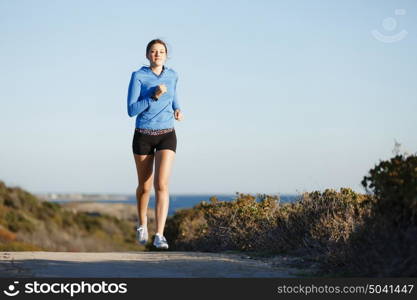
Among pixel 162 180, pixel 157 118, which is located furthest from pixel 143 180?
pixel 157 118

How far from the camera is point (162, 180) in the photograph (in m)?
9.99

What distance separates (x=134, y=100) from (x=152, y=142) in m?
0.69

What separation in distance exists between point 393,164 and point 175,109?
375 cm

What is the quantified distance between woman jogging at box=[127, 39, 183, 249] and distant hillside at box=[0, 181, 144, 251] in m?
16.5

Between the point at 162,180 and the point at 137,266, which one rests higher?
the point at 162,180

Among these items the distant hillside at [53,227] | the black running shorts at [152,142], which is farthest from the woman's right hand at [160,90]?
the distant hillside at [53,227]

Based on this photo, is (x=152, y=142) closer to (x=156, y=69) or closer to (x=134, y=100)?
(x=134, y=100)

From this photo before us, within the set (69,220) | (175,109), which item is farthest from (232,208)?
(69,220)

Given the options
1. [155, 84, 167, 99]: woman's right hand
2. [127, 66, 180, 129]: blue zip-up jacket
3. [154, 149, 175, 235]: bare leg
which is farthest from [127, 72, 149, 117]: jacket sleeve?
[154, 149, 175, 235]: bare leg

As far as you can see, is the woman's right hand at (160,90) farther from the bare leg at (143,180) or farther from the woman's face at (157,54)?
the bare leg at (143,180)

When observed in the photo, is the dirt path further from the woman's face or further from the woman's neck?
the woman's face

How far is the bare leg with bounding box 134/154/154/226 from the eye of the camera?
33.5 ft

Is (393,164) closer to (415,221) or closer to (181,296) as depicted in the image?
(415,221)

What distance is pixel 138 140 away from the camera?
10062mm
